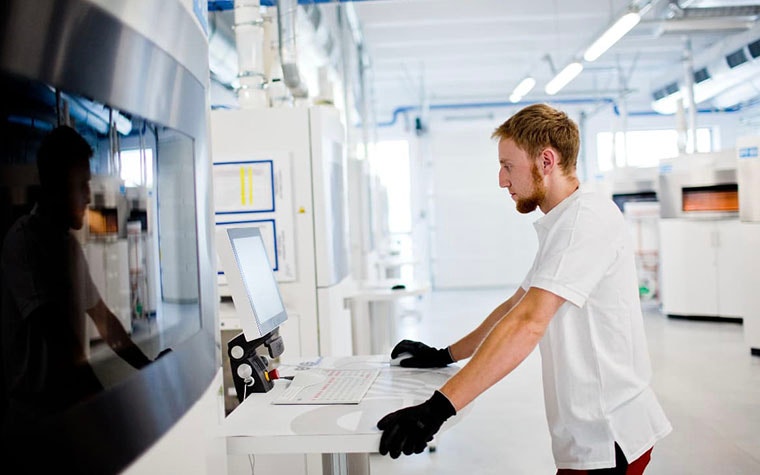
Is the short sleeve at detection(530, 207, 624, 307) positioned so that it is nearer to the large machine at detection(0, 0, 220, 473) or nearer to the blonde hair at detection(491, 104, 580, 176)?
the blonde hair at detection(491, 104, 580, 176)

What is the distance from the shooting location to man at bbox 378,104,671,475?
1.64m

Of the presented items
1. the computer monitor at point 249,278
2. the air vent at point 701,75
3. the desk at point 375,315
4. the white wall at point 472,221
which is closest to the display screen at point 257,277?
the computer monitor at point 249,278

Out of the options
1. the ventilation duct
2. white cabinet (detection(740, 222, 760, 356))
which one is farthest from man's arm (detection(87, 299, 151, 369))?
the ventilation duct

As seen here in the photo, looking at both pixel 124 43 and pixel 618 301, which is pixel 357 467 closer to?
pixel 618 301

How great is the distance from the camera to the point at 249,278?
181 cm

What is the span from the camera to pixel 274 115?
10.7 feet

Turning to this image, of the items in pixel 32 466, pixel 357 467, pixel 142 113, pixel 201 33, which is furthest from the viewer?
pixel 357 467

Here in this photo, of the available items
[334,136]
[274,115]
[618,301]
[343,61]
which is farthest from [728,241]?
[618,301]

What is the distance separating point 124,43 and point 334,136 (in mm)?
2694

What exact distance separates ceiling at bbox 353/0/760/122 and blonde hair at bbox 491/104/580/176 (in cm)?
406

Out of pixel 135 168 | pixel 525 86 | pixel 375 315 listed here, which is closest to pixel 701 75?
pixel 525 86

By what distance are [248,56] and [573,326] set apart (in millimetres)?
2360

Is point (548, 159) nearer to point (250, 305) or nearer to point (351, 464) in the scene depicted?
point (250, 305)

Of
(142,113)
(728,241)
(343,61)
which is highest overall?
(343,61)
